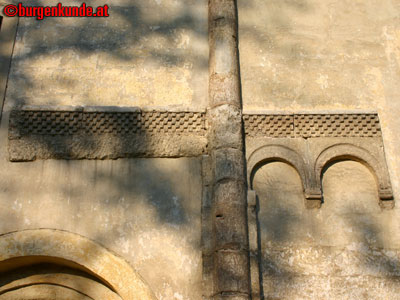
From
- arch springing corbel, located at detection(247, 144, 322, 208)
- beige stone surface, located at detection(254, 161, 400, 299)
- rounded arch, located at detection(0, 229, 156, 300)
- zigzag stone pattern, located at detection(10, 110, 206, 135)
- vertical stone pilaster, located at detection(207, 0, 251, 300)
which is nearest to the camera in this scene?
vertical stone pilaster, located at detection(207, 0, 251, 300)

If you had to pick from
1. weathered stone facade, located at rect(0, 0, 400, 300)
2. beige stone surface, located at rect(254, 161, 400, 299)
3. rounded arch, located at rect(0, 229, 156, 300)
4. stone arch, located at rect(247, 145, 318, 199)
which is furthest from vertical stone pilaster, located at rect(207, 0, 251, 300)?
rounded arch, located at rect(0, 229, 156, 300)

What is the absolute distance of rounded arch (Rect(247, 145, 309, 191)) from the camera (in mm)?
5605

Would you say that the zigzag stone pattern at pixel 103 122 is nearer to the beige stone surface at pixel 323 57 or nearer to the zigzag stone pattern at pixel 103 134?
the zigzag stone pattern at pixel 103 134

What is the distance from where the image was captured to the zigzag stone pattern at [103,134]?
5641 mm

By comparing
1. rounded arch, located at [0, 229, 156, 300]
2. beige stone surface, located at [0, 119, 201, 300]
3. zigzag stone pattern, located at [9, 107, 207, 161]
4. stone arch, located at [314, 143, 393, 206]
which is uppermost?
zigzag stone pattern, located at [9, 107, 207, 161]

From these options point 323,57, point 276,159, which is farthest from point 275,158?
point 323,57

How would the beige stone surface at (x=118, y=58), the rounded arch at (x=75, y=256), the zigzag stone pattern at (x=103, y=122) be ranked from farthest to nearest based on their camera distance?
the beige stone surface at (x=118, y=58) → the zigzag stone pattern at (x=103, y=122) → the rounded arch at (x=75, y=256)

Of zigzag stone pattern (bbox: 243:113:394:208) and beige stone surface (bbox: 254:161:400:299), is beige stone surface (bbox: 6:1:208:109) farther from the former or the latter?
beige stone surface (bbox: 254:161:400:299)

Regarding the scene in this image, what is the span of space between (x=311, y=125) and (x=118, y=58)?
243cm

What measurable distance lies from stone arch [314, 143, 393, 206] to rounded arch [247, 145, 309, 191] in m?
0.16

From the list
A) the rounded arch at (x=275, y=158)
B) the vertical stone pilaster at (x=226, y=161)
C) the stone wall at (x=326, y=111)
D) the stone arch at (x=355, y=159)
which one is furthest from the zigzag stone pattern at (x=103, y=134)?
the stone arch at (x=355, y=159)

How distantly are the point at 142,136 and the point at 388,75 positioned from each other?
10.1 feet

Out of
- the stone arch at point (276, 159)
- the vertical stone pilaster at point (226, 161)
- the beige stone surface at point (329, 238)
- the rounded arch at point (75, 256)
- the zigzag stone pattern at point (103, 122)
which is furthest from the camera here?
the zigzag stone pattern at point (103, 122)

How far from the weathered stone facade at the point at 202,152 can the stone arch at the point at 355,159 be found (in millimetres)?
16
